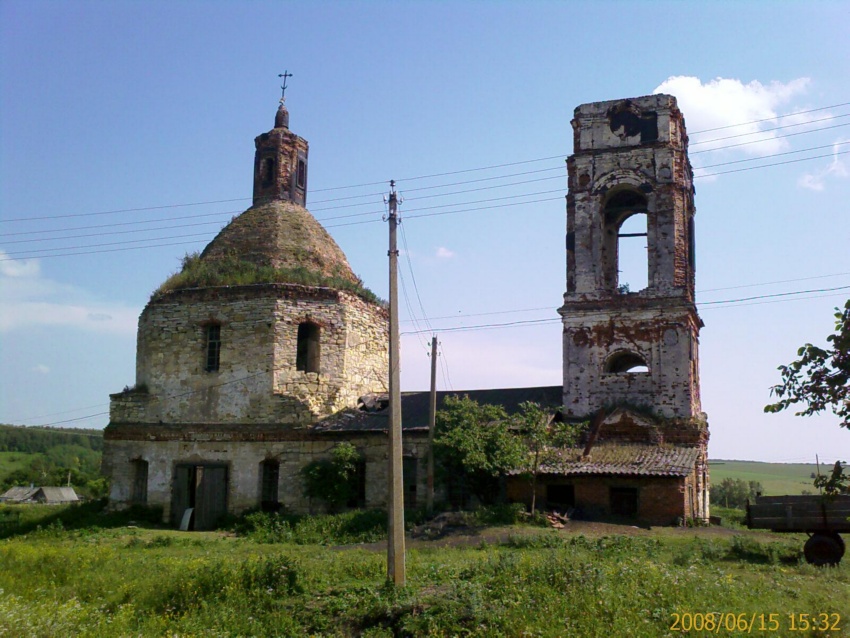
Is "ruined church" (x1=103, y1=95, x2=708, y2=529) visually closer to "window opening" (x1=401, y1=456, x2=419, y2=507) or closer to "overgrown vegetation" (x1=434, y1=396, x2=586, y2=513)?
"window opening" (x1=401, y1=456, x2=419, y2=507)

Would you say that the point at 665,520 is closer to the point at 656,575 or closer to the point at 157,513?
the point at 656,575

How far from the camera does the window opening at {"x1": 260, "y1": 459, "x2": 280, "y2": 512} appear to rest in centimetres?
2396

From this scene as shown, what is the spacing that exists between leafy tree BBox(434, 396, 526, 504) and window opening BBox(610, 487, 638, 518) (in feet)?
8.69

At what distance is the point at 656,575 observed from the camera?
11812mm

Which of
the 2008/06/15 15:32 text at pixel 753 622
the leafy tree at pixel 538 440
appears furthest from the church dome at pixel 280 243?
the 2008/06/15 15:32 text at pixel 753 622

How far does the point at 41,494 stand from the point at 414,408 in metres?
49.0

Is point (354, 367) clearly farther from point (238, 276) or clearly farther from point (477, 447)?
point (477, 447)

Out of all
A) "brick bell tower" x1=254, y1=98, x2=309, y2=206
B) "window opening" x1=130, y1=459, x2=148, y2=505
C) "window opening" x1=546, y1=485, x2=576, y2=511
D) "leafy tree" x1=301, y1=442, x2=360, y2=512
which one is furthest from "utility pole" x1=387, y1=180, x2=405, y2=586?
"brick bell tower" x1=254, y1=98, x2=309, y2=206

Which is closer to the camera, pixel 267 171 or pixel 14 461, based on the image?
pixel 267 171

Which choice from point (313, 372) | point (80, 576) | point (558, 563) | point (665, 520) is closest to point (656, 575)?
point (558, 563)

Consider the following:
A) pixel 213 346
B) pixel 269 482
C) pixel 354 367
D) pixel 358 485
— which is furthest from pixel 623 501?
pixel 213 346

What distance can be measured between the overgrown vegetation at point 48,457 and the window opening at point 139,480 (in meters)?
44.7

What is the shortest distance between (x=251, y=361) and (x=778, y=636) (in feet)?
59.5

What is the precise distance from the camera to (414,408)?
25.2m
